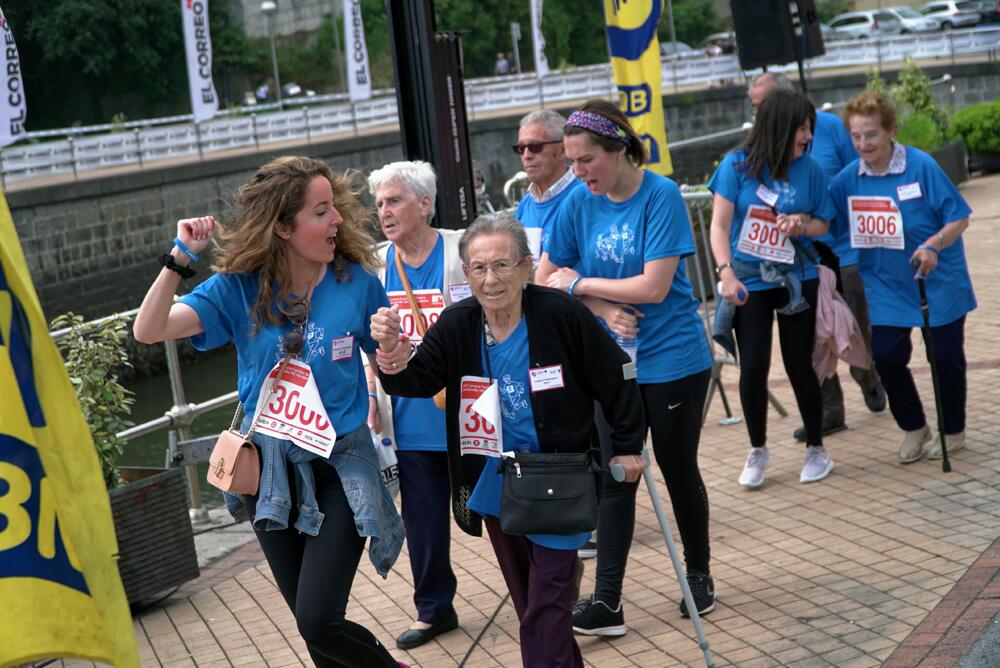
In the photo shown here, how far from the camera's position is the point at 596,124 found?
16.5 feet

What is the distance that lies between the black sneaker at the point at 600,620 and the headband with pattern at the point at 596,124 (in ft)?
6.00

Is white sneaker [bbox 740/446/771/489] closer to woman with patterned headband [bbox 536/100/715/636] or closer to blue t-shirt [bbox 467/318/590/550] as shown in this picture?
woman with patterned headband [bbox 536/100/715/636]

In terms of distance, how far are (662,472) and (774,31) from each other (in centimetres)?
857

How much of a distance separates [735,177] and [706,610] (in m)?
2.39

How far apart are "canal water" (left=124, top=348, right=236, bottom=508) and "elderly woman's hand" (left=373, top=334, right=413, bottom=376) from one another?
33.7ft

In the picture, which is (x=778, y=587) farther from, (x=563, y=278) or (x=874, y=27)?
(x=874, y=27)

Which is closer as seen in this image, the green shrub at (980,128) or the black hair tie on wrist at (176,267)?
the black hair tie on wrist at (176,267)

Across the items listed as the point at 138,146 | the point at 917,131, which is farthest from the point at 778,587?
the point at 138,146

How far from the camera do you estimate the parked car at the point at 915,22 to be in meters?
51.9

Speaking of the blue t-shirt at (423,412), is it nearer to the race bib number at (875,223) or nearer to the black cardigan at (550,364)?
the black cardigan at (550,364)

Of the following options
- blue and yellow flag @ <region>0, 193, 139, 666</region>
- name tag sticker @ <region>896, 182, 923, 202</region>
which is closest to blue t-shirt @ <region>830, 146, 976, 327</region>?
name tag sticker @ <region>896, 182, 923, 202</region>

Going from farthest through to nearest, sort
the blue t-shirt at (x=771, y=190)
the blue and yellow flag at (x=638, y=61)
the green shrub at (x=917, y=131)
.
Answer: the green shrub at (x=917, y=131) → the blue and yellow flag at (x=638, y=61) → the blue t-shirt at (x=771, y=190)

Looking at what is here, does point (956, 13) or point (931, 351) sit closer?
point (931, 351)

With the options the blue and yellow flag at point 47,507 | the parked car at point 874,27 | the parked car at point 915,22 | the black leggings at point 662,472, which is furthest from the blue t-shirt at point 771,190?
the parked car at point 874,27
